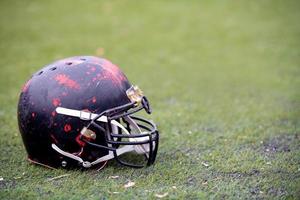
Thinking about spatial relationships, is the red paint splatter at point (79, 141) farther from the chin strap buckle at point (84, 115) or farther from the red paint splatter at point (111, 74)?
the red paint splatter at point (111, 74)

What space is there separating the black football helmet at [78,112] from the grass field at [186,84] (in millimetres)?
216

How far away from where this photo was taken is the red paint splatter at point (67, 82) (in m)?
3.72

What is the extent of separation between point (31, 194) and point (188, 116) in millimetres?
2650

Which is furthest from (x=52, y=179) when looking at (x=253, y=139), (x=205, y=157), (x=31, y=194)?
(x=253, y=139)

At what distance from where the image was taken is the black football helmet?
369cm

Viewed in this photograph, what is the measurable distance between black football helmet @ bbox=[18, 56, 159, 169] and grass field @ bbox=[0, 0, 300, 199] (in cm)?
22

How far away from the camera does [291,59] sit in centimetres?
862

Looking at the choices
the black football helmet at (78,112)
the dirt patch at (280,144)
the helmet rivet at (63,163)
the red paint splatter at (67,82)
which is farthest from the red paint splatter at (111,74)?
the dirt patch at (280,144)

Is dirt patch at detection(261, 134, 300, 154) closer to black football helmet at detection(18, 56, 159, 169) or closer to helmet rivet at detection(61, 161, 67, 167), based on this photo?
black football helmet at detection(18, 56, 159, 169)

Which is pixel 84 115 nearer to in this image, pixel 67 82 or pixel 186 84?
pixel 67 82

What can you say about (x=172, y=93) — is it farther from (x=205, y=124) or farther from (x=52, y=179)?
(x=52, y=179)

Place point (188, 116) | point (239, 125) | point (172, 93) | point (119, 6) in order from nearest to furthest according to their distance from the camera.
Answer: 1. point (239, 125)
2. point (188, 116)
3. point (172, 93)
4. point (119, 6)

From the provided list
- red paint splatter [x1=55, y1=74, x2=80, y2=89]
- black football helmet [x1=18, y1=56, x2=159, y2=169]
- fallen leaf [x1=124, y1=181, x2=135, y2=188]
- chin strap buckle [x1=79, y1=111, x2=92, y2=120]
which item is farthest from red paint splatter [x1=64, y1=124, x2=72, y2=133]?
fallen leaf [x1=124, y1=181, x2=135, y2=188]

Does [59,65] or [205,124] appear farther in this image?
[205,124]
